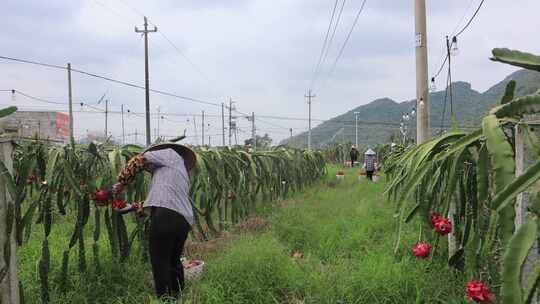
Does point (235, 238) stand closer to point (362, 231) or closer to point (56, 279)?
point (362, 231)

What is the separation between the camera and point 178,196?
3.00 meters

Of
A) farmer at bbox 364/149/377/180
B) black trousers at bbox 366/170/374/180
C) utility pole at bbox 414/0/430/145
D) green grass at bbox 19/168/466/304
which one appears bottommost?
green grass at bbox 19/168/466/304

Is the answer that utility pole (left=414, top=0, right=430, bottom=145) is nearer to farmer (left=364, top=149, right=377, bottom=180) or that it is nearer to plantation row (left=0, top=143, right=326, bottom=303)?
plantation row (left=0, top=143, right=326, bottom=303)

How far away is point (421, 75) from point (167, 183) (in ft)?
14.9

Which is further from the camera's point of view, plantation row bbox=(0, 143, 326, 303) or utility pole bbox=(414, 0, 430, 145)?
utility pole bbox=(414, 0, 430, 145)

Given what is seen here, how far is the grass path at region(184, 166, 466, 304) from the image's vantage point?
2803 mm

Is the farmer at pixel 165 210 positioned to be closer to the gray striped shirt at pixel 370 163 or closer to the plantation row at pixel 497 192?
the plantation row at pixel 497 192

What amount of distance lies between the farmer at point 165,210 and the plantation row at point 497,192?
162 centimetres

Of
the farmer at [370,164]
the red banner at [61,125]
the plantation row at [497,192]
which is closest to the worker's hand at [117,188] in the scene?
the plantation row at [497,192]

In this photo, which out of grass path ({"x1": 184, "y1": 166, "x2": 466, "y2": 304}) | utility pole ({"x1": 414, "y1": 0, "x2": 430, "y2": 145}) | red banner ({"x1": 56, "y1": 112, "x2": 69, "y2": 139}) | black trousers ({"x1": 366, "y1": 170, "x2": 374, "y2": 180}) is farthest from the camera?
red banner ({"x1": 56, "y1": 112, "x2": 69, "y2": 139})

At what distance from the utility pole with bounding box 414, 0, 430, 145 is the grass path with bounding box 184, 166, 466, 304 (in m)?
2.08

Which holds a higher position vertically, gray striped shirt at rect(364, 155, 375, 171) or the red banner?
the red banner

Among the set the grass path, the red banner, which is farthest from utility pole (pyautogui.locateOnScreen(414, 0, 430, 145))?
the red banner

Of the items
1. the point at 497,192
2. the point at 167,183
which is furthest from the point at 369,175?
the point at 497,192
